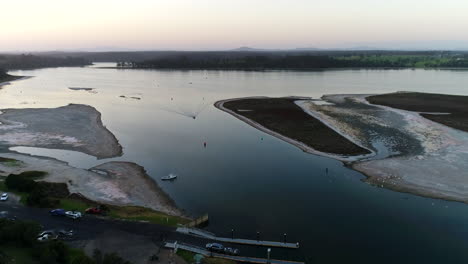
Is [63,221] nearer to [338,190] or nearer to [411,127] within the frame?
[338,190]

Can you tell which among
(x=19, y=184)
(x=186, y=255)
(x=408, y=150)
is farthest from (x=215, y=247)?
(x=408, y=150)

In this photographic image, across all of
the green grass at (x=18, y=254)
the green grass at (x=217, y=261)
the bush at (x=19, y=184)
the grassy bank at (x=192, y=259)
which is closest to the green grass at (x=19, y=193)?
the bush at (x=19, y=184)

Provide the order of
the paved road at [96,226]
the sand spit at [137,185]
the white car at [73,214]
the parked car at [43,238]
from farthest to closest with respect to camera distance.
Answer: the sand spit at [137,185], the white car at [73,214], the paved road at [96,226], the parked car at [43,238]

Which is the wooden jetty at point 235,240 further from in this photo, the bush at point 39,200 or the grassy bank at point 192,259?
the bush at point 39,200

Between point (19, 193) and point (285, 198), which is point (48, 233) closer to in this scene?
point (19, 193)

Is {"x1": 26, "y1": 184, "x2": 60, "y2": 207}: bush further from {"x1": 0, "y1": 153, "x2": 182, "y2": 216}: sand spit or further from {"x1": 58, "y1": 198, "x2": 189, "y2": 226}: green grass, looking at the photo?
{"x1": 0, "y1": 153, "x2": 182, "y2": 216}: sand spit

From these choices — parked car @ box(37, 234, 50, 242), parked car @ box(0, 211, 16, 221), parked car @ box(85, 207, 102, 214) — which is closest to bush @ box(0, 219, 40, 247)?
parked car @ box(37, 234, 50, 242)

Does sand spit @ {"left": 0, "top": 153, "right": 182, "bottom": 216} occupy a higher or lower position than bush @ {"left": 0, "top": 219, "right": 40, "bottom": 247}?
A: lower
